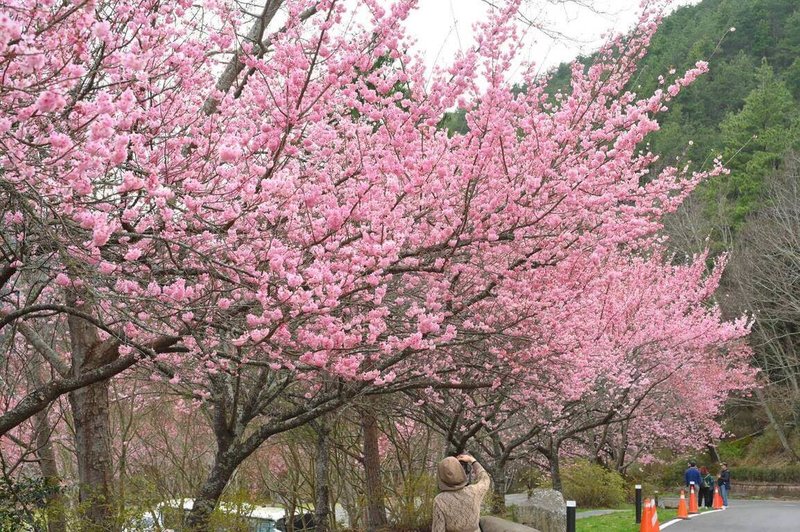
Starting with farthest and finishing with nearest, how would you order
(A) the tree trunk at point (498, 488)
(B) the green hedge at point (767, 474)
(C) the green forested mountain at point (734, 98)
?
(C) the green forested mountain at point (734, 98) < (B) the green hedge at point (767, 474) < (A) the tree trunk at point (498, 488)

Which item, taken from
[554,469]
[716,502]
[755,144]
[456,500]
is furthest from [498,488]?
[755,144]

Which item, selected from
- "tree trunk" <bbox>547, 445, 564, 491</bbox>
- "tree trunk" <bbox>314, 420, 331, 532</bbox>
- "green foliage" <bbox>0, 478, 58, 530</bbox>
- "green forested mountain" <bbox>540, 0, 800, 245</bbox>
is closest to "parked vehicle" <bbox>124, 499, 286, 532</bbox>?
"green foliage" <bbox>0, 478, 58, 530</bbox>

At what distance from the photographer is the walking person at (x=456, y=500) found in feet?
20.8

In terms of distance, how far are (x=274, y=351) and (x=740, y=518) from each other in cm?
1423

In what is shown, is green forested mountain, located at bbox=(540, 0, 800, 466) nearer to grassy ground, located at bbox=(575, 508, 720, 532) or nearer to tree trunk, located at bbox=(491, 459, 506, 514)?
grassy ground, located at bbox=(575, 508, 720, 532)

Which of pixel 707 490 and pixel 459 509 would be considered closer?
pixel 459 509

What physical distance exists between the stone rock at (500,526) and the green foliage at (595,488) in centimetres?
1374

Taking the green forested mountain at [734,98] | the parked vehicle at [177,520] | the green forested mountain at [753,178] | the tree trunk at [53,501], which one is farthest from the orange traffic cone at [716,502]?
the green forested mountain at [734,98]

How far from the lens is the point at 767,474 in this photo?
31.3 m

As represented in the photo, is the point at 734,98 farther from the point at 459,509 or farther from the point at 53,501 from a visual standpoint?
the point at 53,501

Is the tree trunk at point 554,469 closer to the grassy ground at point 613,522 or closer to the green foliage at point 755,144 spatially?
the grassy ground at point 613,522

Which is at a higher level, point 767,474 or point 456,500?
point 456,500

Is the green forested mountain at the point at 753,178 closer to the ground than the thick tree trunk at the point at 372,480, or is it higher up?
higher up

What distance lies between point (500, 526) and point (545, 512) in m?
3.98
